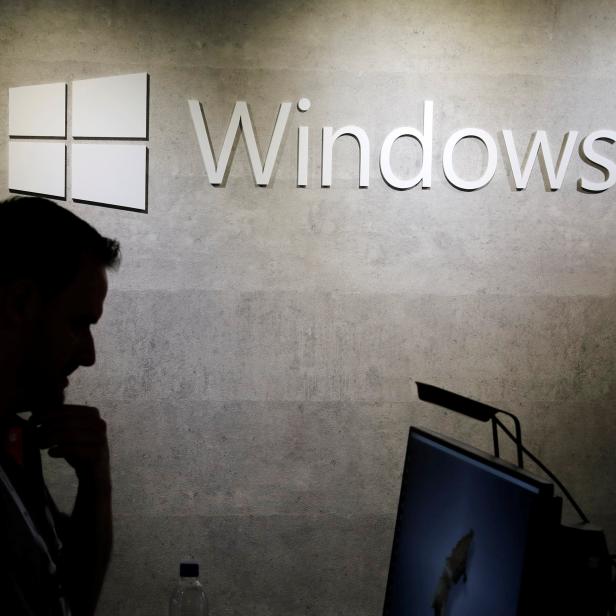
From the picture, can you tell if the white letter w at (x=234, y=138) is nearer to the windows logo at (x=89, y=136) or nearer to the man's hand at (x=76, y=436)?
the windows logo at (x=89, y=136)

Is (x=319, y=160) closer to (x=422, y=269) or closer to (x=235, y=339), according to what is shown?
(x=422, y=269)

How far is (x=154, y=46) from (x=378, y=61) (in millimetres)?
858

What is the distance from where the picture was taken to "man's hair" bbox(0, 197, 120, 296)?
1.17 metres

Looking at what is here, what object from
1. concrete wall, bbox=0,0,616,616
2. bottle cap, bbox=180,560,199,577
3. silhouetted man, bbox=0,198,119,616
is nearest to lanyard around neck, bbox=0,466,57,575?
silhouetted man, bbox=0,198,119,616

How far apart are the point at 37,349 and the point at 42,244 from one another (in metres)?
0.17

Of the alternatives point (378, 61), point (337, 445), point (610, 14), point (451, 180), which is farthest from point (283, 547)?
point (610, 14)

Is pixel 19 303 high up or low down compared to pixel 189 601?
up

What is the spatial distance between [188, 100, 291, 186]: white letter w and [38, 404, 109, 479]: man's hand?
155 centimetres

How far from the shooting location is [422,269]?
2.91 metres

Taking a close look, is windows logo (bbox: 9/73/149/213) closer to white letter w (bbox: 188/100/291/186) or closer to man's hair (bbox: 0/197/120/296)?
white letter w (bbox: 188/100/291/186)

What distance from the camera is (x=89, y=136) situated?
2.83 m

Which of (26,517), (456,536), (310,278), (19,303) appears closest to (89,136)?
(310,278)

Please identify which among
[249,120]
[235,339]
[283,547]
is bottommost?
[283,547]

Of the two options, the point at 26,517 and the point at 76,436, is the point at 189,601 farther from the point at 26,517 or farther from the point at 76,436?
the point at 26,517
